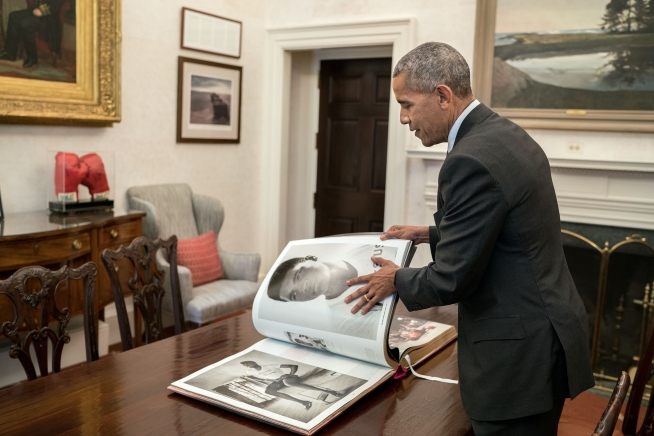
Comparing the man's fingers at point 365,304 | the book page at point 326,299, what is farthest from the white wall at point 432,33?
the man's fingers at point 365,304

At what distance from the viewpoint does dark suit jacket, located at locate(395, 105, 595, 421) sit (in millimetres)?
1308

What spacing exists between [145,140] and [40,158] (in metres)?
0.84

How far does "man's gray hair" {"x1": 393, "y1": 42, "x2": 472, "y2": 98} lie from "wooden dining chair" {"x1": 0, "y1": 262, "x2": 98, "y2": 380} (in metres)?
1.15

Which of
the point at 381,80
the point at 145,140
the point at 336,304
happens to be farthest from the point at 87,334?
the point at 381,80

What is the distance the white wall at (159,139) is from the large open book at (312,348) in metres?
2.51

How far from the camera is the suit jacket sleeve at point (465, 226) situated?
1301 mm

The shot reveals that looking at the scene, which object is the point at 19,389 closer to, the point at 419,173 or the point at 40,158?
the point at 40,158

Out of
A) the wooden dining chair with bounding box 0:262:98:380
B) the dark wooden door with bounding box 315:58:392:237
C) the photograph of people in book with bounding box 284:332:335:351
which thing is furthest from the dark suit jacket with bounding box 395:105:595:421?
the dark wooden door with bounding box 315:58:392:237

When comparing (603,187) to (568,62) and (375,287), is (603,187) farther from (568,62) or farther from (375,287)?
(375,287)

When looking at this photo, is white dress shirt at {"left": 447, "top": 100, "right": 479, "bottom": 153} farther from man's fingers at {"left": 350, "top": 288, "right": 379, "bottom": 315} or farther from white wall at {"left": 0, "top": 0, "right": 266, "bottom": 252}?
white wall at {"left": 0, "top": 0, "right": 266, "bottom": 252}

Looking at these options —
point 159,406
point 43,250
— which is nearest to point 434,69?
point 159,406

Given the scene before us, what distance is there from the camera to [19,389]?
56.0 inches

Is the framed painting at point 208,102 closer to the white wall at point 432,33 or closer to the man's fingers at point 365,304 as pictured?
the white wall at point 432,33

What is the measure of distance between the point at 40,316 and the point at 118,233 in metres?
1.82
